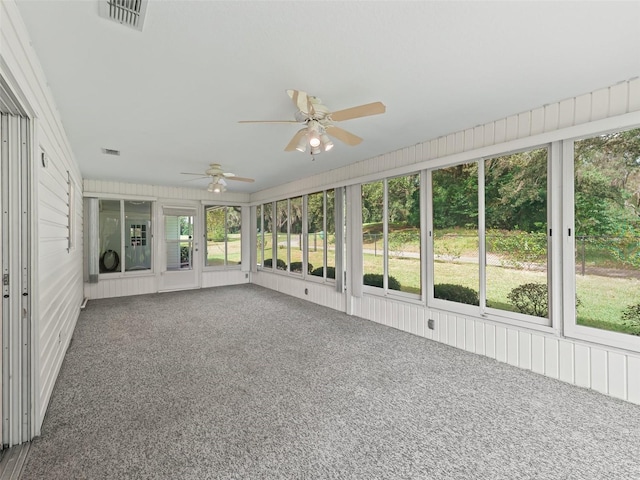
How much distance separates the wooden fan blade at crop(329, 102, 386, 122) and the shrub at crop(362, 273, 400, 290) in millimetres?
2825

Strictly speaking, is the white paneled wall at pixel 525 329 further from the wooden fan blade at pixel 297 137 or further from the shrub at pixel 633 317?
the wooden fan blade at pixel 297 137

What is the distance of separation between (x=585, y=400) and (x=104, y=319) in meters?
6.02

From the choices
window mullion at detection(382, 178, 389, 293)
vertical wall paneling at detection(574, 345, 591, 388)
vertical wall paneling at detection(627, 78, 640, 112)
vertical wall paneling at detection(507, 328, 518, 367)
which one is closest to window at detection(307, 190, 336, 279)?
window mullion at detection(382, 178, 389, 293)

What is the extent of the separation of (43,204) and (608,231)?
15.3 ft

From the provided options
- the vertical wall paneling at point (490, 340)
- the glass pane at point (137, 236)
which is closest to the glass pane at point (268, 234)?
the glass pane at point (137, 236)

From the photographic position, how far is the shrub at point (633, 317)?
2443 mm

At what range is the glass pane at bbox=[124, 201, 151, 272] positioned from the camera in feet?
22.1

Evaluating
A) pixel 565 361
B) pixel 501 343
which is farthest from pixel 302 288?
pixel 565 361

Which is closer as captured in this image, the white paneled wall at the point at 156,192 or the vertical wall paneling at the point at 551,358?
the vertical wall paneling at the point at 551,358

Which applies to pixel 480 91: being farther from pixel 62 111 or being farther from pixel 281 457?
pixel 62 111

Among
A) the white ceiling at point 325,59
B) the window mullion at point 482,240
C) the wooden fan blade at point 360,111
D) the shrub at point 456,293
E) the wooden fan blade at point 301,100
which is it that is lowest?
the shrub at point 456,293

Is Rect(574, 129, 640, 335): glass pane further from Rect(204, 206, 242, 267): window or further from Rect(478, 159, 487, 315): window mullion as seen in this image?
Rect(204, 206, 242, 267): window

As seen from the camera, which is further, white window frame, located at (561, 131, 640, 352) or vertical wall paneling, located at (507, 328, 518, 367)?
vertical wall paneling, located at (507, 328, 518, 367)

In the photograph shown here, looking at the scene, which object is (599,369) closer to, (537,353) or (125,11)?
(537,353)
